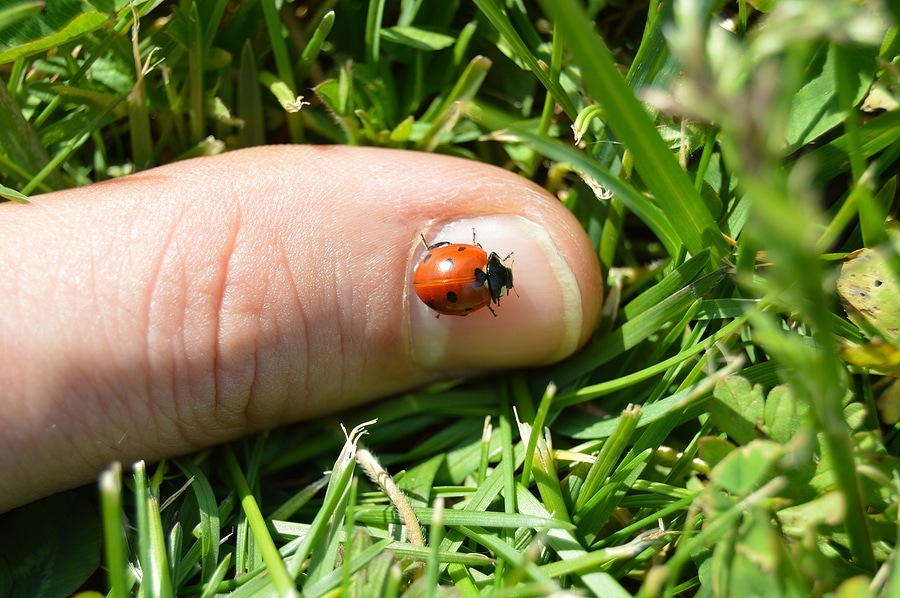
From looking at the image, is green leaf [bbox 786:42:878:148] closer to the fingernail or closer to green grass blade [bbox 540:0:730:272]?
green grass blade [bbox 540:0:730:272]

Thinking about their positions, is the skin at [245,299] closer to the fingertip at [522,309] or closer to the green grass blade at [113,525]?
the fingertip at [522,309]

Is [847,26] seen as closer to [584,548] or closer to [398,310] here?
[584,548]

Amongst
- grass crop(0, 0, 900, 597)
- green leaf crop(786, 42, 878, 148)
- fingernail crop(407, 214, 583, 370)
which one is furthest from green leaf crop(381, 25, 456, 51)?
green leaf crop(786, 42, 878, 148)

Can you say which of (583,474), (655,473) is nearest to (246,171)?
(583,474)

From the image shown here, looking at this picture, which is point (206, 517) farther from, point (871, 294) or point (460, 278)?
point (871, 294)

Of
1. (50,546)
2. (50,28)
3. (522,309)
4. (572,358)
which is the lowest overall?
(50,546)

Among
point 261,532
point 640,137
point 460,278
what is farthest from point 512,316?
point 261,532

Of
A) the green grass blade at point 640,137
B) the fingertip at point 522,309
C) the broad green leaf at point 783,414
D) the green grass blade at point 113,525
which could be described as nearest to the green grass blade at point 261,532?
the green grass blade at point 113,525
